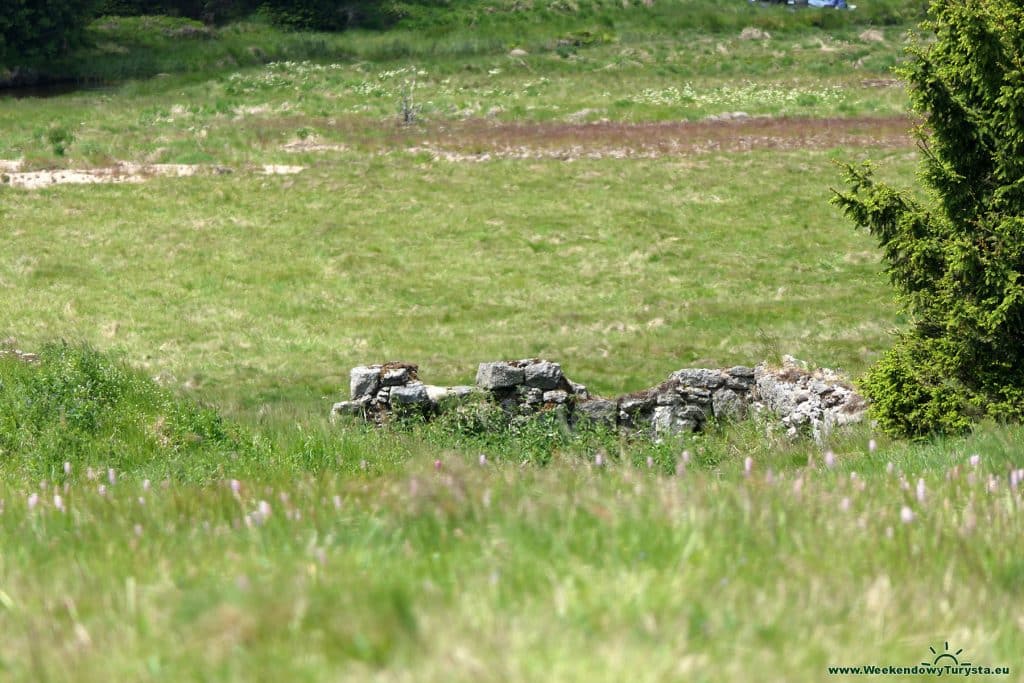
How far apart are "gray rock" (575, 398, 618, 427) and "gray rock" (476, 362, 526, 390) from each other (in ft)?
3.47

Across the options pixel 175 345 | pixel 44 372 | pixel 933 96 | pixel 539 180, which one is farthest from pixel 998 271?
pixel 539 180

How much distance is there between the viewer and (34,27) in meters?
75.8

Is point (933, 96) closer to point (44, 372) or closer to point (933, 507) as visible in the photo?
point (933, 507)

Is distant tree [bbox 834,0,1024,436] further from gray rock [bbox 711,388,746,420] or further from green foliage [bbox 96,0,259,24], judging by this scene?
green foliage [bbox 96,0,259,24]

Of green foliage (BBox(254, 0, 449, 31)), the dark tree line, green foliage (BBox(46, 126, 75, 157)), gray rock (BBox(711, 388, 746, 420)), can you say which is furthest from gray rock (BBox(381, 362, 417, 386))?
green foliage (BBox(254, 0, 449, 31))

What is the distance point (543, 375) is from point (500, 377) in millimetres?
689

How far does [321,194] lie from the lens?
35.5 metres

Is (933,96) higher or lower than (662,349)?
higher

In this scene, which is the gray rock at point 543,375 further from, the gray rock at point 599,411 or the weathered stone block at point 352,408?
the weathered stone block at point 352,408

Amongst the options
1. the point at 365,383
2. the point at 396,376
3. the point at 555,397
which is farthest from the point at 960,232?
the point at 365,383

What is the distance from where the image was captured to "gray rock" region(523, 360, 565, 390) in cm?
1596

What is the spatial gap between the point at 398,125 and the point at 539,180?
14998 millimetres

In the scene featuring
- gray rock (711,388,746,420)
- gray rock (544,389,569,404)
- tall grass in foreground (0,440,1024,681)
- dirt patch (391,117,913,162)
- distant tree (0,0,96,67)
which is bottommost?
gray rock (711,388,746,420)

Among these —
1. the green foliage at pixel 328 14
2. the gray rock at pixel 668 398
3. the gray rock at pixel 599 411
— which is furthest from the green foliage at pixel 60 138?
the green foliage at pixel 328 14
